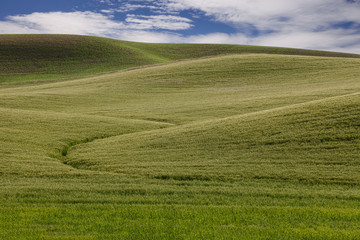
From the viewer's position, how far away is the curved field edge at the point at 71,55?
3019 inches

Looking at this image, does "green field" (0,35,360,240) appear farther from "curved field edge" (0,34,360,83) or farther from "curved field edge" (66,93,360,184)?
"curved field edge" (0,34,360,83)

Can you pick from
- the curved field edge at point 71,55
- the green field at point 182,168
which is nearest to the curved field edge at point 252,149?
the green field at point 182,168

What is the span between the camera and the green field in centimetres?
854

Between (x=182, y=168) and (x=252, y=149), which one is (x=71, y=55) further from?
(x=182, y=168)

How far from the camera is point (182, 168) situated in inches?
581

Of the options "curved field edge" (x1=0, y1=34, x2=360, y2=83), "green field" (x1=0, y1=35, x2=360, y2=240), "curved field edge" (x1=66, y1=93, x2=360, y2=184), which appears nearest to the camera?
"green field" (x1=0, y1=35, x2=360, y2=240)

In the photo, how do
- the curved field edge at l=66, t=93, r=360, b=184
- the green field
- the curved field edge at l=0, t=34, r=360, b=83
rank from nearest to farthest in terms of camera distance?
the green field, the curved field edge at l=66, t=93, r=360, b=184, the curved field edge at l=0, t=34, r=360, b=83

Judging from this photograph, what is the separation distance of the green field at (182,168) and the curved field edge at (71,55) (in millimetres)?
40984

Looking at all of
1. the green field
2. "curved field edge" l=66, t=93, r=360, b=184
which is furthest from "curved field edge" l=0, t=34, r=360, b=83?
"curved field edge" l=66, t=93, r=360, b=184

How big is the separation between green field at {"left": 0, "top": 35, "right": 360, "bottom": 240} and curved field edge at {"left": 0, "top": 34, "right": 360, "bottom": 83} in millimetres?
40984

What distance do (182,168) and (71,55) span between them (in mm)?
84180

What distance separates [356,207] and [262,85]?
3615cm

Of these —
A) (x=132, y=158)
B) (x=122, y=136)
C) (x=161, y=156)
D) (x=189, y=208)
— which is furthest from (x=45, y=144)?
(x=189, y=208)

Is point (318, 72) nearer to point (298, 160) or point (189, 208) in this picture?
point (298, 160)
